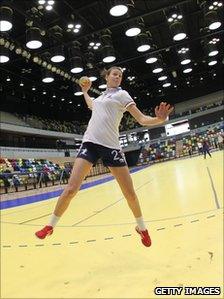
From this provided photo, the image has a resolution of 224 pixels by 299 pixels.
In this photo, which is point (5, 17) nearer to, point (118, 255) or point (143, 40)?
point (143, 40)

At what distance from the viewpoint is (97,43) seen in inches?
598

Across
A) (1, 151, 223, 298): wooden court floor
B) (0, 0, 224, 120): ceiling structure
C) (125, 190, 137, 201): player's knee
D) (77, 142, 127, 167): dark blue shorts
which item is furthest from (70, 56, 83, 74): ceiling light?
(125, 190, 137, 201): player's knee

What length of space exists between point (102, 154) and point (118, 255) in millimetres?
2018

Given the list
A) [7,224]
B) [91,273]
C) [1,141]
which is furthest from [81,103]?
[91,273]

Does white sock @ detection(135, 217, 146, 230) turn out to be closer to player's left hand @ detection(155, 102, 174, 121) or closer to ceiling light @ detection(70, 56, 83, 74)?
player's left hand @ detection(155, 102, 174, 121)

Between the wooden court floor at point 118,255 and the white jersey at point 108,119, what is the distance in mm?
1433

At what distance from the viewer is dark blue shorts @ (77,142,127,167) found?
2.51 metres

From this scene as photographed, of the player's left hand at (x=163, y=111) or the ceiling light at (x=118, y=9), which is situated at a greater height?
the ceiling light at (x=118, y=9)

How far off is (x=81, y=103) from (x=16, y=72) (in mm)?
9822

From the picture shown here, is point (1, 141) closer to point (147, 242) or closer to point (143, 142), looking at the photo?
point (143, 142)

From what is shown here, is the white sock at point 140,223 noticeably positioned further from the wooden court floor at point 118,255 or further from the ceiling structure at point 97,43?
the ceiling structure at point 97,43

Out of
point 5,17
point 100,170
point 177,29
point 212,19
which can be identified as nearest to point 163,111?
point 5,17

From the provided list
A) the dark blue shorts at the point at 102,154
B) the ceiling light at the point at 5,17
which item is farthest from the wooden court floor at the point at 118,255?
the ceiling light at the point at 5,17

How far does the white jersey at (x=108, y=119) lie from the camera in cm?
254
